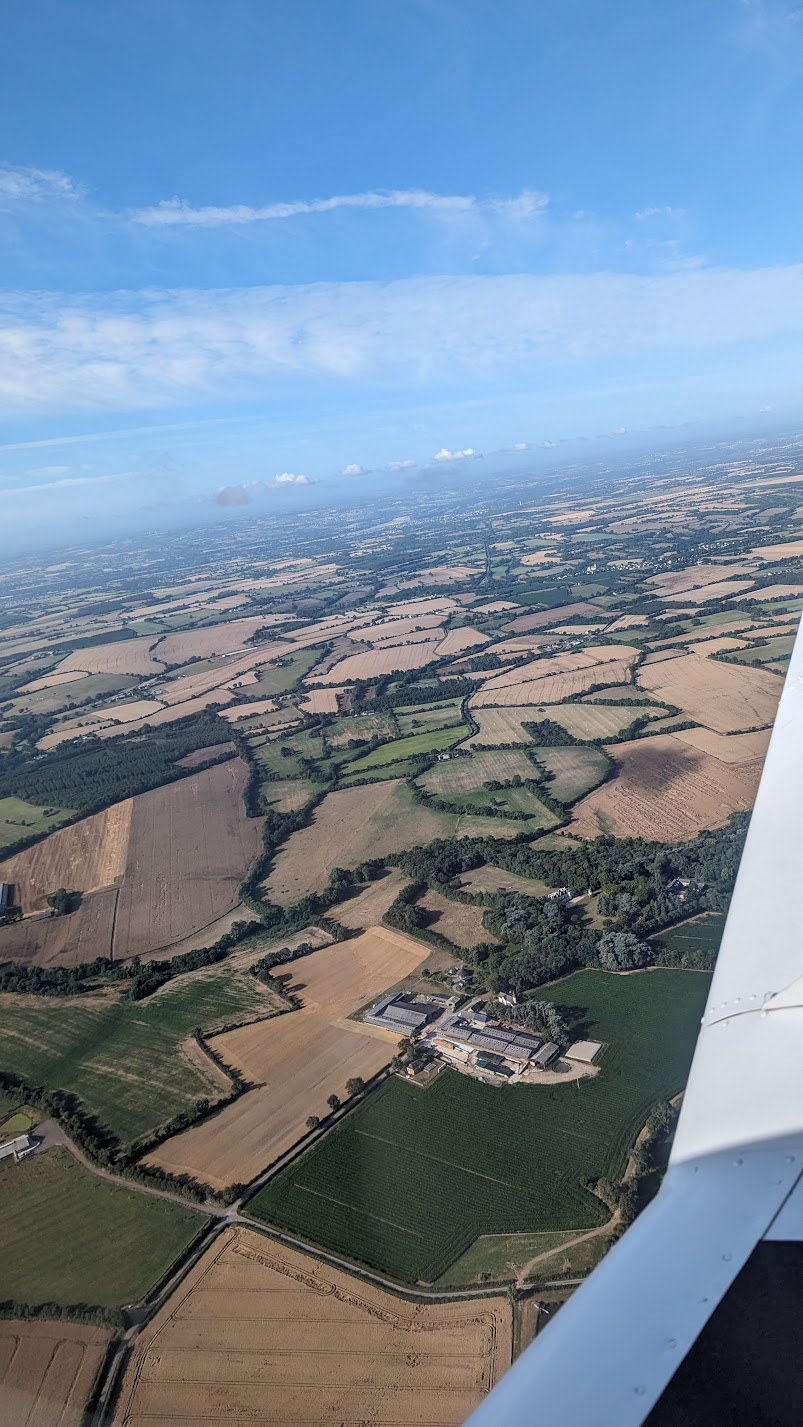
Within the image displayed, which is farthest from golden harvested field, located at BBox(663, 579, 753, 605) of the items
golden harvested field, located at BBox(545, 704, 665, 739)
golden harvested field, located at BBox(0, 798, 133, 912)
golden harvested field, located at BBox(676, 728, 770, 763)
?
golden harvested field, located at BBox(0, 798, 133, 912)

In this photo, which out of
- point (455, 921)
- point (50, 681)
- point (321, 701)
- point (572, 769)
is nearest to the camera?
point (455, 921)

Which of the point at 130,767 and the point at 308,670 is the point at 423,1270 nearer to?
the point at 130,767

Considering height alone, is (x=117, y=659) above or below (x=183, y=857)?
above

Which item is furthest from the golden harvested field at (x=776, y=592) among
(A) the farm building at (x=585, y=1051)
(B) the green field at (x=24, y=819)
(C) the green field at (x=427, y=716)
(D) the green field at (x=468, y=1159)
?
→ (B) the green field at (x=24, y=819)

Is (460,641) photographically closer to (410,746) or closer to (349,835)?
(410,746)

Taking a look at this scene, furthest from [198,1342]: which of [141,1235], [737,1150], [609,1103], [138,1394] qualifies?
[737,1150]

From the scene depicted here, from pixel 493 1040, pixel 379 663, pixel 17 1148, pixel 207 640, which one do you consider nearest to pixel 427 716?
pixel 379 663
